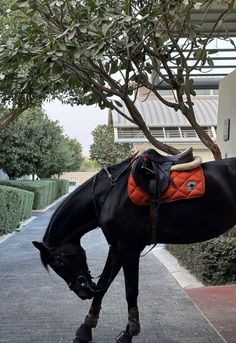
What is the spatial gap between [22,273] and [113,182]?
4.59 metres

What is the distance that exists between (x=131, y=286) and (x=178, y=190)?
0.95m

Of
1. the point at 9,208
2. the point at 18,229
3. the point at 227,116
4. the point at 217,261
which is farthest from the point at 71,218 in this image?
the point at 18,229

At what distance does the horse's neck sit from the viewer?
4418 millimetres

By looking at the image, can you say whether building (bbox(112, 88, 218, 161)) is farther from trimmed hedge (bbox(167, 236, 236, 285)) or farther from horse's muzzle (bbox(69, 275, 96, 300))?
horse's muzzle (bbox(69, 275, 96, 300))

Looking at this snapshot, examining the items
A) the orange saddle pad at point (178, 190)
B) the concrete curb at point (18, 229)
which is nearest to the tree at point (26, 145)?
the concrete curb at point (18, 229)

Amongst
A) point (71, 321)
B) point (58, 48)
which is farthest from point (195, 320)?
point (58, 48)

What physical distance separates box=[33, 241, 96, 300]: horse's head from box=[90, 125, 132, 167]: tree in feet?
108

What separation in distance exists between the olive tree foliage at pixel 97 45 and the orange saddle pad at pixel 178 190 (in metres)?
1.58

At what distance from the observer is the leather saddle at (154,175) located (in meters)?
4.04

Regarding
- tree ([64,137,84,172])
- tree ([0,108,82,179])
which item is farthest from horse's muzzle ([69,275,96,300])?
tree ([64,137,84,172])

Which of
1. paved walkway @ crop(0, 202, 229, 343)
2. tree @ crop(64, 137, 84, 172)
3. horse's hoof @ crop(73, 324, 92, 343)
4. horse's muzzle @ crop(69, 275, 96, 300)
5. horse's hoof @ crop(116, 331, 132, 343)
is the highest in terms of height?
horse's muzzle @ crop(69, 275, 96, 300)

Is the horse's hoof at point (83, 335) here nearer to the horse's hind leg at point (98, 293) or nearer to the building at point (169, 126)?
the horse's hind leg at point (98, 293)

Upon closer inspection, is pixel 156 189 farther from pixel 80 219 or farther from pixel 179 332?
pixel 179 332

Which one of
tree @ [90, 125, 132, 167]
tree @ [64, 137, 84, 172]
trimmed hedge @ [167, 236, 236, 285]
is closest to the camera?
trimmed hedge @ [167, 236, 236, 285]
